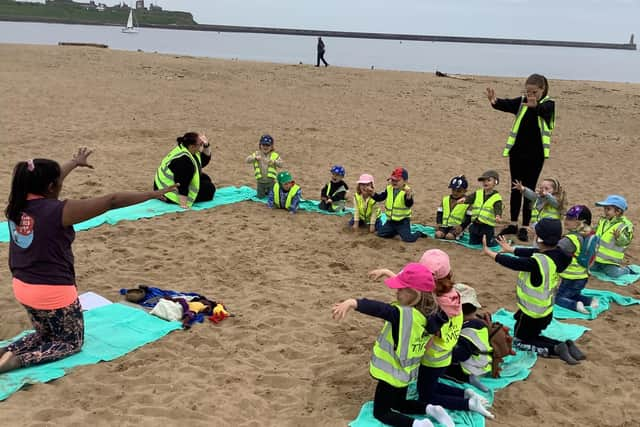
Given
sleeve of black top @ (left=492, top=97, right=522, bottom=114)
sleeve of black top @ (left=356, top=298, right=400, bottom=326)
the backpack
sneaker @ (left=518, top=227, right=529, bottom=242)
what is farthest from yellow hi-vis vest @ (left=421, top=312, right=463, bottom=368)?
sleeve of black top @ (left=492, top=97, right=522, bottom=114)

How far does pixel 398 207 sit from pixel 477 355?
11.1 ft

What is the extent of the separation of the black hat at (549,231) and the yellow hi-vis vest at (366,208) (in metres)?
3.38

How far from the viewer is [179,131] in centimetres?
1387

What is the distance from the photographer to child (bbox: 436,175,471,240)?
25.4 ft

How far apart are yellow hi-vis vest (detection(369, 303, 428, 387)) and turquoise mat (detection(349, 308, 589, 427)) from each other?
36cm

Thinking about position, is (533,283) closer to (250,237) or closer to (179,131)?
(250,237)

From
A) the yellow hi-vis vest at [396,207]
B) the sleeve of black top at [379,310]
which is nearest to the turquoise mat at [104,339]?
the sleeve of black top at [379,310]

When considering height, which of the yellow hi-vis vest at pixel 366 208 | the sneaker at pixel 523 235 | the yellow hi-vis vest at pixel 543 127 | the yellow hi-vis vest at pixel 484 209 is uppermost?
the yellow hi-vis vest at pixel 543 127

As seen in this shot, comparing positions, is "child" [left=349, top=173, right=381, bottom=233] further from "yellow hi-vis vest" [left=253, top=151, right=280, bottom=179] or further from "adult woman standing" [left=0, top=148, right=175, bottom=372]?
"adult woman standing" [left=0, top=148, right=175, bottom=372]

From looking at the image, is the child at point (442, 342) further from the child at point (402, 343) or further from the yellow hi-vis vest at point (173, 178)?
the yellow hi-vis vest at point (173, 178)

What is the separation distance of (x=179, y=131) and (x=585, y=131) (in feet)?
39.5

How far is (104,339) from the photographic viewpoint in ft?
15.4

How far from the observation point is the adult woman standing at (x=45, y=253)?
4027mm

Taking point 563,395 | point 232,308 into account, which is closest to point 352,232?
point 232,308
